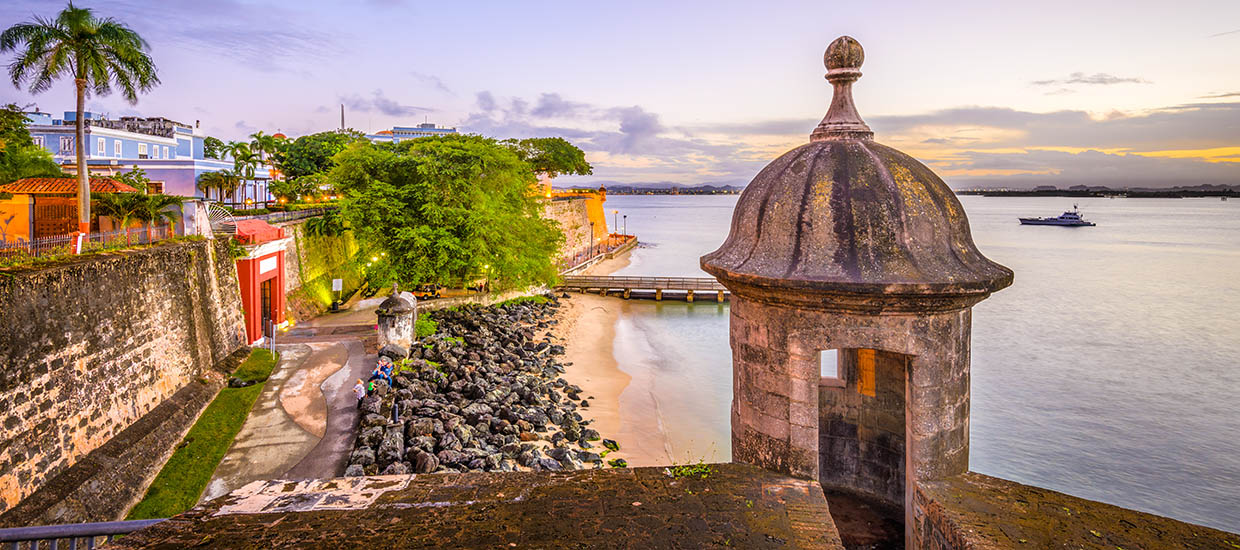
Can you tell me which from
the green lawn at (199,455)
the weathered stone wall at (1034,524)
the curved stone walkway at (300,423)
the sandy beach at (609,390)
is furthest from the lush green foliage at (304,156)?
the weathered stone wall at (1034,524)

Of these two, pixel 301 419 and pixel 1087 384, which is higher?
pixel 301 419

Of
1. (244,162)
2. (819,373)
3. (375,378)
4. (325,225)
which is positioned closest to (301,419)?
(375,378)

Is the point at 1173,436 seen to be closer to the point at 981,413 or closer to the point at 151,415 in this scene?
the point at 981,413

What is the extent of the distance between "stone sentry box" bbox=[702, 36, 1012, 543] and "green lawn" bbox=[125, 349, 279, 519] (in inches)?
384

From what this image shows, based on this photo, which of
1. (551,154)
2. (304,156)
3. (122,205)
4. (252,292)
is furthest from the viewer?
(551,154)

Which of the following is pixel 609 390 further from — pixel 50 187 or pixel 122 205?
pixel 50 187

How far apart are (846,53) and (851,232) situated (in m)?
1.71

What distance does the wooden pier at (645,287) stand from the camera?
42.0 m

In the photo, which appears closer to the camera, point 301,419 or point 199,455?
point 199,455

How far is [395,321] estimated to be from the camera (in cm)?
1820

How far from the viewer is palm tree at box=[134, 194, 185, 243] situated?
1700 centimetres

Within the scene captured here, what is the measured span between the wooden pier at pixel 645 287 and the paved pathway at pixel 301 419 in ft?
77.3

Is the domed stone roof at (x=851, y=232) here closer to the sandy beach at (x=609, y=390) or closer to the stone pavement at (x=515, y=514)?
the stone pavement at (x=515, y=514)

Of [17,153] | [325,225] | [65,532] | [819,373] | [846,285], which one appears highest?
[17,153]
